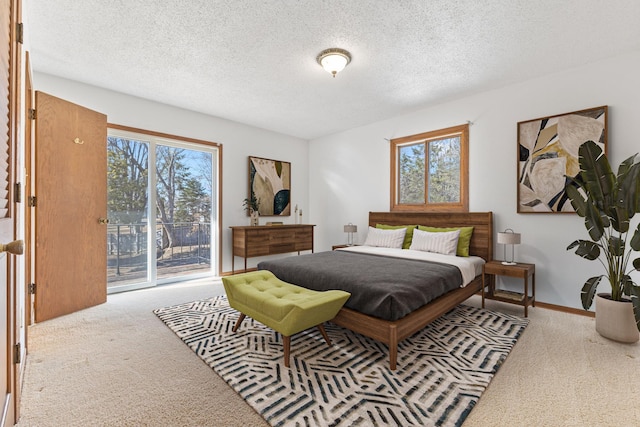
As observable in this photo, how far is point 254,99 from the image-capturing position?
13.4ft

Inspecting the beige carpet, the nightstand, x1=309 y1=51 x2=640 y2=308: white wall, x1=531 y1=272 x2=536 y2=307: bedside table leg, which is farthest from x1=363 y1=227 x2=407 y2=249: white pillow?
the beige carpet

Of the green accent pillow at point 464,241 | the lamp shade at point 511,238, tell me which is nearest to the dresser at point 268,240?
the green accent pillow at point 464,241

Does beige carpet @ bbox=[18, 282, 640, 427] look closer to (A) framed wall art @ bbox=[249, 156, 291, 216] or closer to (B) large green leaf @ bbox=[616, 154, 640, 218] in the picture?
(B) large green leaf @ bbox=[616, 154, 640, 218]

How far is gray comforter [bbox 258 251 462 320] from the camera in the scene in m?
2.20

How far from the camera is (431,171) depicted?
4461 millimetres

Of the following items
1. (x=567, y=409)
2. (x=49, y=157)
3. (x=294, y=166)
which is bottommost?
(x=567, y=409)

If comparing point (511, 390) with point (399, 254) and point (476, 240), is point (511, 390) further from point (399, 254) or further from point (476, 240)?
point (476, 240)

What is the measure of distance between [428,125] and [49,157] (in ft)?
15.5

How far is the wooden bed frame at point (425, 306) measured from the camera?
211cm

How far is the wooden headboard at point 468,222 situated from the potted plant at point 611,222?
105cm

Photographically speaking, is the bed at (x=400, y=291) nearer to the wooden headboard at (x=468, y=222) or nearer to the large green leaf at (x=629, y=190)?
the wooden headboard at (x=468, y=222)

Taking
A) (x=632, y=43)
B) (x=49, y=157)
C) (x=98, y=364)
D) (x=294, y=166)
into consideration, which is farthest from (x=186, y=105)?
(x=632, y=43)

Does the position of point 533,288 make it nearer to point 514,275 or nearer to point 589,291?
point 514,275

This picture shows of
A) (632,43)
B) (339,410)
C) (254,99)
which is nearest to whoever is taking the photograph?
(339,410)
